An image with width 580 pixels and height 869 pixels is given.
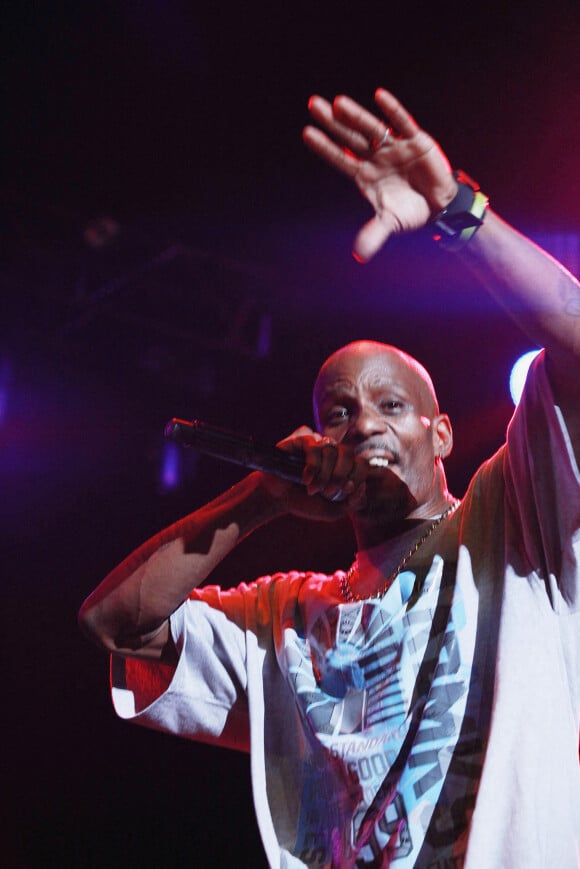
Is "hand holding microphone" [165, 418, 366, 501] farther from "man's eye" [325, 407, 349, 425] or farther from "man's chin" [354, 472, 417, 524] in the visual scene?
"man's eye" [325, 407, 349, 425]

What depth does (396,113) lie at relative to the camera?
1.52 metres

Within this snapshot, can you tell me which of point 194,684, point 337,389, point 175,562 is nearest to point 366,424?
point 337,389

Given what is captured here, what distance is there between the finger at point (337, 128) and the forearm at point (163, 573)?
1.04m

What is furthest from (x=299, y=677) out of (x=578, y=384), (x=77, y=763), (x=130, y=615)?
(x=77, y=763)

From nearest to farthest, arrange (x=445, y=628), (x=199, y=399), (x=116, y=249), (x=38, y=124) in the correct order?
(x=445, y=628)
(x=38, y=124)
(x=116, y=249)
(x=199, y=399)

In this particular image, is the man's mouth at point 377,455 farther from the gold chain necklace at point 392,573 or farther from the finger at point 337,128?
the finger at point 337,128

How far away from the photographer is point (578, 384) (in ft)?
5.10

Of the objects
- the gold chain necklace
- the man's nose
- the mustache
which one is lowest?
the gold chain necklace

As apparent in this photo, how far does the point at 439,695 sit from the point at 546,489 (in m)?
0.53

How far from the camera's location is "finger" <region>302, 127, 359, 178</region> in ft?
5.30

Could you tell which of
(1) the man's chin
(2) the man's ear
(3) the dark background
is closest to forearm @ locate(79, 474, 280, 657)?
(1) the man's chin

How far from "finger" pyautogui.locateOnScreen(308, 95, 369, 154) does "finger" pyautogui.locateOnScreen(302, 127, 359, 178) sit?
0.02m

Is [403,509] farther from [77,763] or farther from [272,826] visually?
[77,763]

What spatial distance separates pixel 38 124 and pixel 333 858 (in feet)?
10.6
